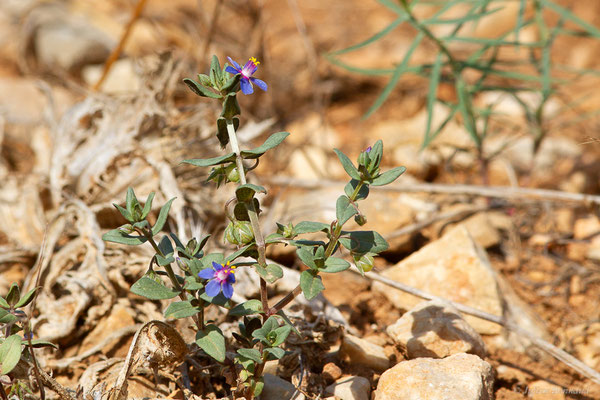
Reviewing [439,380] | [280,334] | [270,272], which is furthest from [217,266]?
[439,380]

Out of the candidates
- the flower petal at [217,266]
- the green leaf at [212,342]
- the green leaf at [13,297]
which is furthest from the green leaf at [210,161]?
the green leaf at [13,297]

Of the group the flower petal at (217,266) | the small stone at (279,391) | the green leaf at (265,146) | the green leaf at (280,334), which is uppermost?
the green leaf at (265,146)

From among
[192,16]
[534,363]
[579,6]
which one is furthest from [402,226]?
[579,6]

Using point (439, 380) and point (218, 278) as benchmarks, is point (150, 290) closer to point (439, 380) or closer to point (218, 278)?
point (218, 278)

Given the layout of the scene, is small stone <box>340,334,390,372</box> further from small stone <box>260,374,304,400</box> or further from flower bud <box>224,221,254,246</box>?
flower bud <box>224,221,254,246</box>

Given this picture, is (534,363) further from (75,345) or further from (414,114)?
(414,114)

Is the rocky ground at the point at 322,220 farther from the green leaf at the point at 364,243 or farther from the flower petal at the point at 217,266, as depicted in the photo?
the green leaf at the point at 364,243

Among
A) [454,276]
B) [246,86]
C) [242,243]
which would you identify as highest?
[246,86]

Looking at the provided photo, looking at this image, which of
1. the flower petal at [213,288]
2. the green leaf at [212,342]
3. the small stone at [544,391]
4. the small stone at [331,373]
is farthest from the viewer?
the small stone at [544,391]
